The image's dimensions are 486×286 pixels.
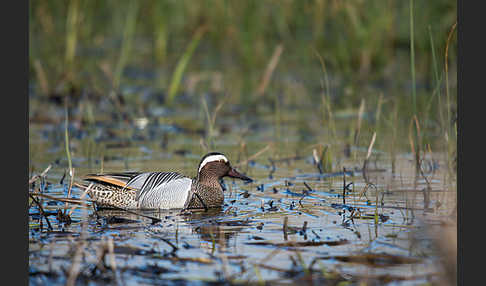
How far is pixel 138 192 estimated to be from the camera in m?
7.41

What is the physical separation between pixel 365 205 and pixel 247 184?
1.64 metres

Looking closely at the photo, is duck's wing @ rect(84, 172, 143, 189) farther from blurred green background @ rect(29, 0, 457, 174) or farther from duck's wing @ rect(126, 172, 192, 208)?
blurred green background @ rect(29, 0, 457, 174)

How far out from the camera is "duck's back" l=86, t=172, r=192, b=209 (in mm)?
7355

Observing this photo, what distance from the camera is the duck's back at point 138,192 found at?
7355mm

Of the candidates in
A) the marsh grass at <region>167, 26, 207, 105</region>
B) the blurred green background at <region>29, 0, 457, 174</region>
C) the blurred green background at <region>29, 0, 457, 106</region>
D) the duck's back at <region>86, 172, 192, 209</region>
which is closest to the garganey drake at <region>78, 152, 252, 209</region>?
the duck's back at <region>86, 172, 192, 209</region>

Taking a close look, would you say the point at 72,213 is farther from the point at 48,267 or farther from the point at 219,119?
the point at 219,119

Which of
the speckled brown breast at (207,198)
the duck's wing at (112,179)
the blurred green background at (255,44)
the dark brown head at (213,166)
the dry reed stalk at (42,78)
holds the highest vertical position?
the blurred green background at (255,44)

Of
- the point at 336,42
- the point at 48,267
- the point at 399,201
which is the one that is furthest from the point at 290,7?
the point at 48,267

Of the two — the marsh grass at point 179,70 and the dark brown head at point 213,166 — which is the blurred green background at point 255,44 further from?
the dark brown head at point 213,166

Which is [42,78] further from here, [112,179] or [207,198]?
[207,198]

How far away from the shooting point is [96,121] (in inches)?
453

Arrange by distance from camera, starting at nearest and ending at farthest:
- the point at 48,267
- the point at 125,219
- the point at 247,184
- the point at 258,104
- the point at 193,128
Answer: the point at 48,267
the point at 125,219
the point at 247,184
the point at 193,128
the point at 258,104

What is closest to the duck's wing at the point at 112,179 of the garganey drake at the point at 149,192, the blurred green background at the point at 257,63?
the garganey drake at the point at 149,192

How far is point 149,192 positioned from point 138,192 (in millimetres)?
108
